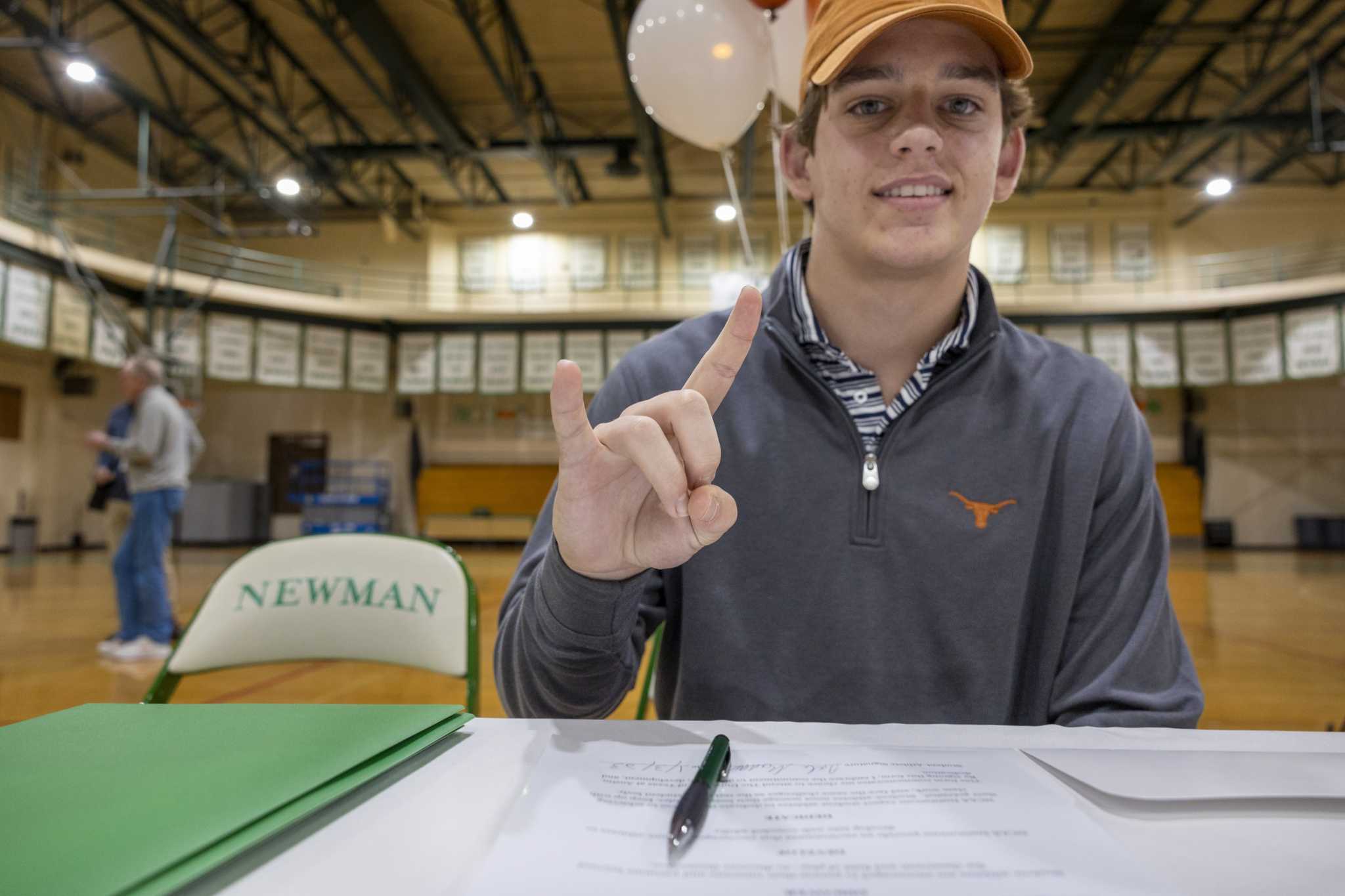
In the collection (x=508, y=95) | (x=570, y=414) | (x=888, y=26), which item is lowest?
(x=570, y=414)

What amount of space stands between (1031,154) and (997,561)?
1427 centimetres

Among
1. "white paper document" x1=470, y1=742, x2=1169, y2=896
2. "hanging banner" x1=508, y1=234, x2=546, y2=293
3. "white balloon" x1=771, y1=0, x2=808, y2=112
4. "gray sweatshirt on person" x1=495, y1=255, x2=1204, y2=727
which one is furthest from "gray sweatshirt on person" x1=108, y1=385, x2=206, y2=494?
"hanging banner" x1=508, y1=234, x2=546, y2=293

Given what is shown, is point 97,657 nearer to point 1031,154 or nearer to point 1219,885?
point 1219,885

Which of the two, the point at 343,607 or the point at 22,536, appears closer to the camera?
the point at 343,607

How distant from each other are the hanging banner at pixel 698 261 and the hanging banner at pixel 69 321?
945 cm

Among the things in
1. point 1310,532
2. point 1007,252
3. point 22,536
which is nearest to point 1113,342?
point 1007,252

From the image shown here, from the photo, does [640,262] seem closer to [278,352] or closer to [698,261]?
[698,261]

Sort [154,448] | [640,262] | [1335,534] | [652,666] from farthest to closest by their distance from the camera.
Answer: [640,262] < [1335,534] < [154,448] < [652,666]

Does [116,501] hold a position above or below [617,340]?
below

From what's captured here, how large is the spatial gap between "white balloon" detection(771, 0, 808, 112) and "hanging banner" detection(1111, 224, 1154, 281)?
12.5m

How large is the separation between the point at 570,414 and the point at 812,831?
0.47m

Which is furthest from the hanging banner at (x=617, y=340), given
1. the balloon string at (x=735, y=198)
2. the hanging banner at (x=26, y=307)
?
the hanging banner at (x=26, y=307)

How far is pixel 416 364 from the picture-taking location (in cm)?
1381

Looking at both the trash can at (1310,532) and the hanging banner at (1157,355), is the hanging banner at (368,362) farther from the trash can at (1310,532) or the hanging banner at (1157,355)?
the trash can at (1310,532)
